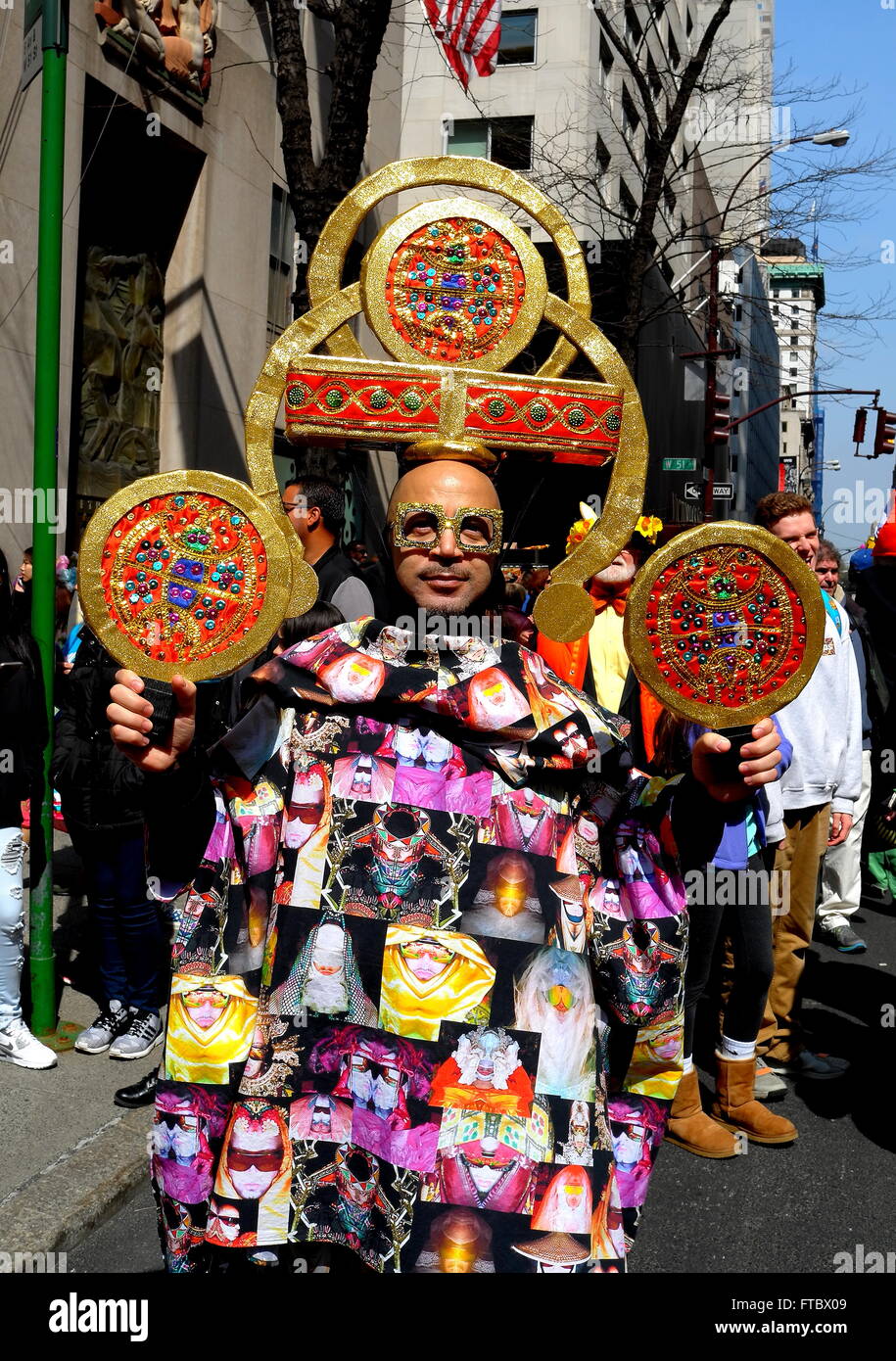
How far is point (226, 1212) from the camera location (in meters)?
2.00

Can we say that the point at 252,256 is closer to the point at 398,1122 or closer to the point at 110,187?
the point at 110,187

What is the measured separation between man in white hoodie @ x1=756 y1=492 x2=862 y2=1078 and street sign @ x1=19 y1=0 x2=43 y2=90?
333 cm

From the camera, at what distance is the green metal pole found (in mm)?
4336

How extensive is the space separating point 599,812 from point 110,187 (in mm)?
11553

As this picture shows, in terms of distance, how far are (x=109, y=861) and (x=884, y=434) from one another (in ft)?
92.0

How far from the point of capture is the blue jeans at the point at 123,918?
4.52 m

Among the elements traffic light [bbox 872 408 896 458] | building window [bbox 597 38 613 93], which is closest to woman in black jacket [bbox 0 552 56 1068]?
building window [bbox 597 38 613 93]

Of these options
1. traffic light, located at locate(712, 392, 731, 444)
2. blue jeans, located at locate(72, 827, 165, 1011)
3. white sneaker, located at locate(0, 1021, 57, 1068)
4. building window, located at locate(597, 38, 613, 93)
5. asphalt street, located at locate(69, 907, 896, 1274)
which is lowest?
asphalt street, located at locate(69, 907, 896, 1274)

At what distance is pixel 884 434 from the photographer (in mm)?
28734

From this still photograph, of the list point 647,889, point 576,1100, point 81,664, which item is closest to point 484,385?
point 647,889
